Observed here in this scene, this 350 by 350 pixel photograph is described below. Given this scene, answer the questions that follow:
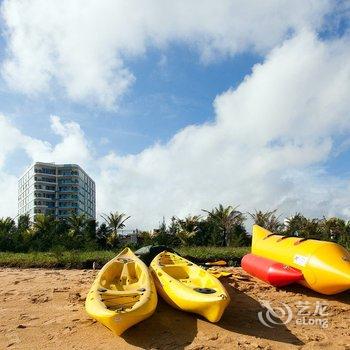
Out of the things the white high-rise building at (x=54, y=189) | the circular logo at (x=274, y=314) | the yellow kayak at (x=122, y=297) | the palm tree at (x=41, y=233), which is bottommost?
the circular logo at (x=274, y=314)

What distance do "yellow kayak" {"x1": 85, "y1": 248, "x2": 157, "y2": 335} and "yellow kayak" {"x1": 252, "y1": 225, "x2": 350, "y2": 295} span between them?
3017 mm

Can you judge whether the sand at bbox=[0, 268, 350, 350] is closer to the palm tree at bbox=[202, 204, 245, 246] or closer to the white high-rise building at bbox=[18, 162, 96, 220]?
the palm tree at bbox=[202, 204, 245, 246]

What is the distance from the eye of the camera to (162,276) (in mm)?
8148

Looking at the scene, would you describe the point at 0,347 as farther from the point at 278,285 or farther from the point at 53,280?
the point at 278,285

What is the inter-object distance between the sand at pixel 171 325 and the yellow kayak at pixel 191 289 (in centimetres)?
25

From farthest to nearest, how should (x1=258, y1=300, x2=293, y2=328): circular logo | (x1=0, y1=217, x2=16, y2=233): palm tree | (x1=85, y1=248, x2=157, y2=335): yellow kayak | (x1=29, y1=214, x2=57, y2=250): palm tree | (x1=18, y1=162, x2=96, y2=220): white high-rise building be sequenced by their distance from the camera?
1. (x1=18, y1=162, x2=96, y2=220): white high-rise building
2. (x1=0, y1=217, x2=16, y2=233): palm tree
3. (x1=29, y1=214, x2=57, y2=250): palm tree
4. (x1=258, y1=300, x2=293, y2=328): circular logo
5. (x1=85, y1=248, x2=157, y2=335): yellow kayak

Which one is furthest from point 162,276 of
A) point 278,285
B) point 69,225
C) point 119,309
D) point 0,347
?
point 69,225

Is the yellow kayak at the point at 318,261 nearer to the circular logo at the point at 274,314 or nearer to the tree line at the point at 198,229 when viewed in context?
the circular logo at the point at 274,314

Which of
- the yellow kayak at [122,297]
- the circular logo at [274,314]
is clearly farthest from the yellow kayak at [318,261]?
the yellow kayak at [122,297]

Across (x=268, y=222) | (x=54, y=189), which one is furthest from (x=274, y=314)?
(x=54, y=189)

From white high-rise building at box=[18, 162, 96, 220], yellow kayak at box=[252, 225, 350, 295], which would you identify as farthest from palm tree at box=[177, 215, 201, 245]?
white high-rise building at box=[18, 162, 96, 220]

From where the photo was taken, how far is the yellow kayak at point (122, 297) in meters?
6.10

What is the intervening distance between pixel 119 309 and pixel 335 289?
13.2 ft

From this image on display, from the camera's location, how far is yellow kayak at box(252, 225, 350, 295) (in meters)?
7.85
